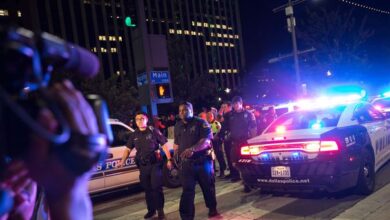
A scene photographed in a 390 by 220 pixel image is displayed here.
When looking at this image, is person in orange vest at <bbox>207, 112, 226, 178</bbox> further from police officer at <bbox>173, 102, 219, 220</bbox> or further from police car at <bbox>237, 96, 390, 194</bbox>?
police officer at <bbox>173, 102, 219, 220</bbox>

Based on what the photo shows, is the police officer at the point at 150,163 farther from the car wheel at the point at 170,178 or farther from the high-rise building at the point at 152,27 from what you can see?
the high-rise building at the point at 152,27

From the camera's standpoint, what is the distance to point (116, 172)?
27.2ft

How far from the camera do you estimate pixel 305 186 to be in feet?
19.3

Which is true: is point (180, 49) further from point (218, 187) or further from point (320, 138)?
point (320, 138)

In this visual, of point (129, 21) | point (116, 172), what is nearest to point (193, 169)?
point (116, 172)

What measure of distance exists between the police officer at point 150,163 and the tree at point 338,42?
2058cm

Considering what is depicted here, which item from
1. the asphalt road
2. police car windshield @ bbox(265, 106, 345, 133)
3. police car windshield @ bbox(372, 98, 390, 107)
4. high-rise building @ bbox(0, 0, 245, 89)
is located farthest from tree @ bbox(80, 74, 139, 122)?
high-rise building @ bbox(0, 0, 245, 89)

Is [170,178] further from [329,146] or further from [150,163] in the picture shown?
[329,146]

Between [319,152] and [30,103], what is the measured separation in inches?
197

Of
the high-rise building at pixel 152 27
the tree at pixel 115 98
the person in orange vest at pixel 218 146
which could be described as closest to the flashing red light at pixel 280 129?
the person in orange vest at pixel 218 146

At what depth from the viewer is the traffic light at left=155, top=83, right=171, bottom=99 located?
10789 millimetres

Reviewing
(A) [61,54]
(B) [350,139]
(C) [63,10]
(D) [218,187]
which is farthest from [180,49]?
(C) [63,10]

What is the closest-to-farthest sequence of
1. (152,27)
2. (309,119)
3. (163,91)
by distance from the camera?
(309,119), (163,91), (152,27)

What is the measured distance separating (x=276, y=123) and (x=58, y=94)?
635 centimetres
